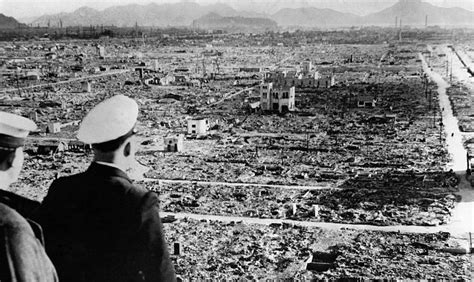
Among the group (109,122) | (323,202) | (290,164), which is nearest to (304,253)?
(323,202)

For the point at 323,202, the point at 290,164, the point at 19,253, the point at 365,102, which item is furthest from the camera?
the point at 365,102

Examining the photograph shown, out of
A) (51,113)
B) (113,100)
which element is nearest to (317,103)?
(51,113)

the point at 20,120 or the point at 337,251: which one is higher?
the point at 20,120

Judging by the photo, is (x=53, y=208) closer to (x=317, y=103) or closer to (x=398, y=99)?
(x=317, y=103)

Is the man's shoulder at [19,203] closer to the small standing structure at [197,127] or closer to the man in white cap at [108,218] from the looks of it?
the man in white cap at [108,218]

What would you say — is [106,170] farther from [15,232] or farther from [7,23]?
[7,23]
